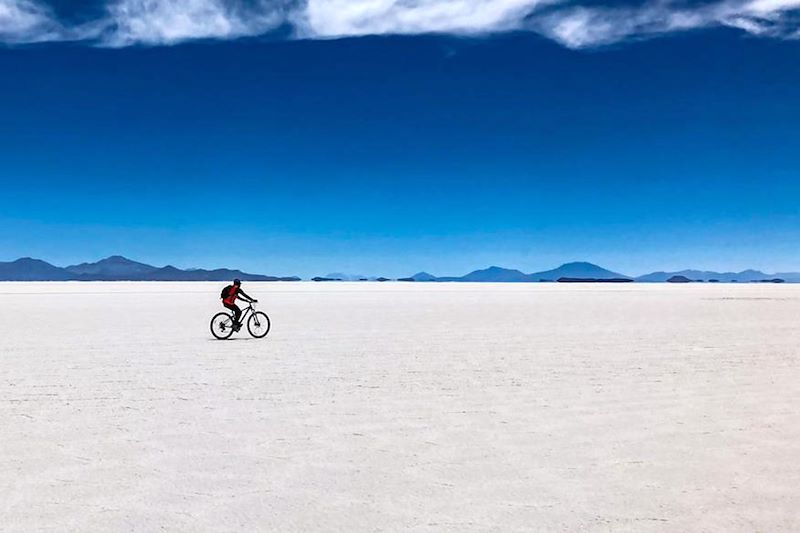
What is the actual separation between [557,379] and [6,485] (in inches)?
344

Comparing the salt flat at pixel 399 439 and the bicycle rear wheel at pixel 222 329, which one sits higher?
the bicycle rear wheel at pixel 222 329

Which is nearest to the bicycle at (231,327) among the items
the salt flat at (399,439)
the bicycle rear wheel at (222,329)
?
the bicycle rear wheel at (222,329)

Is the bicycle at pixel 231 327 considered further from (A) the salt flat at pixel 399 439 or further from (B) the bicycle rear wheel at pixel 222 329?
(A) the salt flat at pixel 399 439

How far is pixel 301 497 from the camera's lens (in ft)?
20.0

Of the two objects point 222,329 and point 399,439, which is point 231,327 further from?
point 399,439

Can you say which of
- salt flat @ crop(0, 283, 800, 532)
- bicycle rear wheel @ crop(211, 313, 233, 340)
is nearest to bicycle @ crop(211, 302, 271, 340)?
bicycle rear wheel @ crop(211, 313, 233, 340)

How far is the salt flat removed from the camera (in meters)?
5.73

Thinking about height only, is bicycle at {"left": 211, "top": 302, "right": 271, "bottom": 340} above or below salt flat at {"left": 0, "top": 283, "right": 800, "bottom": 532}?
above

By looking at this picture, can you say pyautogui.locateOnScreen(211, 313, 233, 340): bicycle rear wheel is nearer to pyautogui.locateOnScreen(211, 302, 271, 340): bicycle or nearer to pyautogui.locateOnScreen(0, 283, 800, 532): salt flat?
pyautogui.locateOnScreen(211, 302, 271, 340): bicycle

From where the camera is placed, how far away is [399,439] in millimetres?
8148

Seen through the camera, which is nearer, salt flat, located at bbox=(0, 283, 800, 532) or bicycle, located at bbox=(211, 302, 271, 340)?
salt flat, located at bbox=(0, 283, 800, 532)

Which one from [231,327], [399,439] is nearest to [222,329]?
[231,327]

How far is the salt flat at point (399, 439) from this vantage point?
5.73 metres

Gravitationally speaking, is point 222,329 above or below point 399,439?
above
